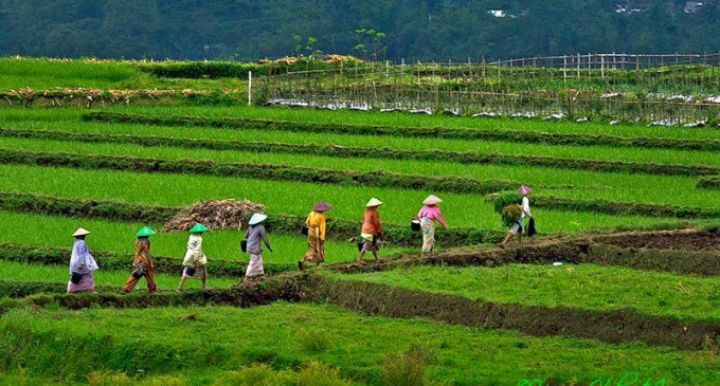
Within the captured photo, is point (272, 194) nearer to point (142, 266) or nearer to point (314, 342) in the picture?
point (142, 266)

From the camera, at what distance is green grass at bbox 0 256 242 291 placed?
19594 millimetres

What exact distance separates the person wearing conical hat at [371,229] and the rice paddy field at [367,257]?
380 millimetres

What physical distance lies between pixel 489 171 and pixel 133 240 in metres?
8.10

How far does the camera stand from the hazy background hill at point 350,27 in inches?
2827

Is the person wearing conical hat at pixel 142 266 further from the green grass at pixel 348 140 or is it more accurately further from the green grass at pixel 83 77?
the green grass at pixel 83 77

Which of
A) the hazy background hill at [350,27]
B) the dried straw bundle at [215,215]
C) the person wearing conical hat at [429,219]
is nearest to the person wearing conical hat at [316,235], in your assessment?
the person wearing conical hat at [429,219]

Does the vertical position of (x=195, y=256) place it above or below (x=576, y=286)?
above

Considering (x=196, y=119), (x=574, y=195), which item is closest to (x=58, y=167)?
(x=196, y=119)

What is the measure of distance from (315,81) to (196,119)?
7.44 m

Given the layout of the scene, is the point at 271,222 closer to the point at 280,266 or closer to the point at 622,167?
the point at 280,266

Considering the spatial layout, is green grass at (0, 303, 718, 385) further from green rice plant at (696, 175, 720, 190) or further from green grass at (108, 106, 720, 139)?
green grass at (108, 106, 720, 139)

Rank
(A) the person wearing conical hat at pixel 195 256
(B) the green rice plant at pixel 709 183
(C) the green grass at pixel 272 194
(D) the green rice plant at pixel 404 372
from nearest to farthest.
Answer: (D) the green rice plant at pixel 404 372 → (A) the person wearing conical hat at pixel 195 256 → (C) the green grass at pixel 272 194 → (B) the green rice plant at pixel 709 183

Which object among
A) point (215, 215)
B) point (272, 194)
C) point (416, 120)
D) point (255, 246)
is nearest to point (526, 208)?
point (255, 246)

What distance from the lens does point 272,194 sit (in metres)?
25.8
